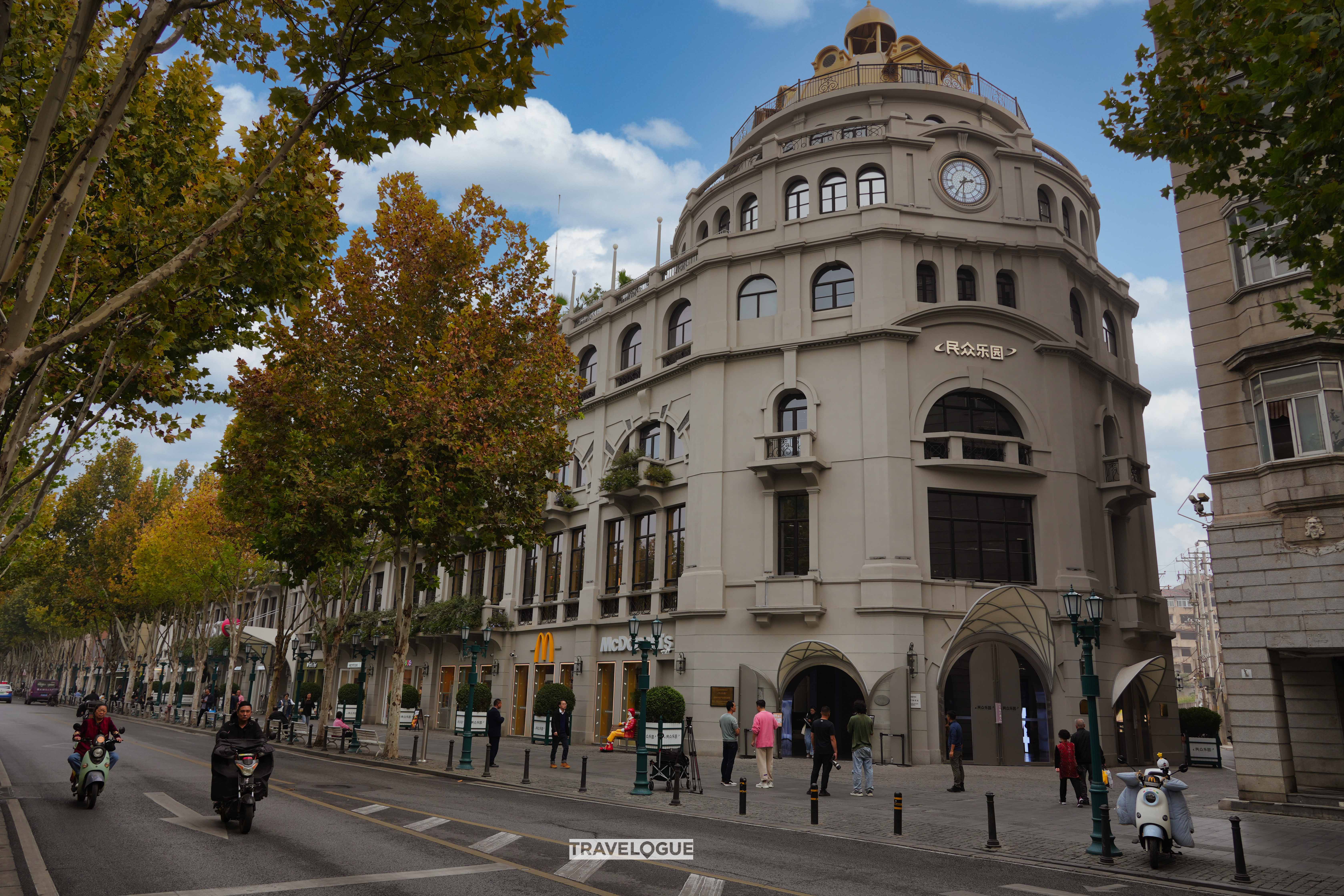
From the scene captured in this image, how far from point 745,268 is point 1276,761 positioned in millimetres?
21065

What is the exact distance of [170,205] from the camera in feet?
44.5

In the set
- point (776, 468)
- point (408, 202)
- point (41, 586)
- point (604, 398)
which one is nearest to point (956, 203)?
point (776, 468)

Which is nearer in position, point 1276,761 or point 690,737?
point 1276,761

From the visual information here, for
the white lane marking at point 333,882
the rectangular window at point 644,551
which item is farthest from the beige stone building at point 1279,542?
the rectangular window at point 644,551

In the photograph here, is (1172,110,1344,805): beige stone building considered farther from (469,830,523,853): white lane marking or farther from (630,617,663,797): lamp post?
(469,830,523,853): white lane marking

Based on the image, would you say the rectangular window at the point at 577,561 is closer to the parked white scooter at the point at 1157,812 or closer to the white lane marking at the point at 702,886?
the parked white scooter at the point at 1157,812

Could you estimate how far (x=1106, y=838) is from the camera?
11.4m

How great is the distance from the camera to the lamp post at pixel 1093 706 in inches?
461

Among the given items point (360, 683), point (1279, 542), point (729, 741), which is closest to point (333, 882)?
point (729, 741)

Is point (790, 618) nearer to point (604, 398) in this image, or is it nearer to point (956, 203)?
point (604, 398)

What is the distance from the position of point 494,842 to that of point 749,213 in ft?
86.1

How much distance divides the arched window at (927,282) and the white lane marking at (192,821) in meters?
24.6

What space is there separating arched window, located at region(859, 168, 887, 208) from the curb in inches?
858

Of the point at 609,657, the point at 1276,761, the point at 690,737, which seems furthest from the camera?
the point at 609,657
